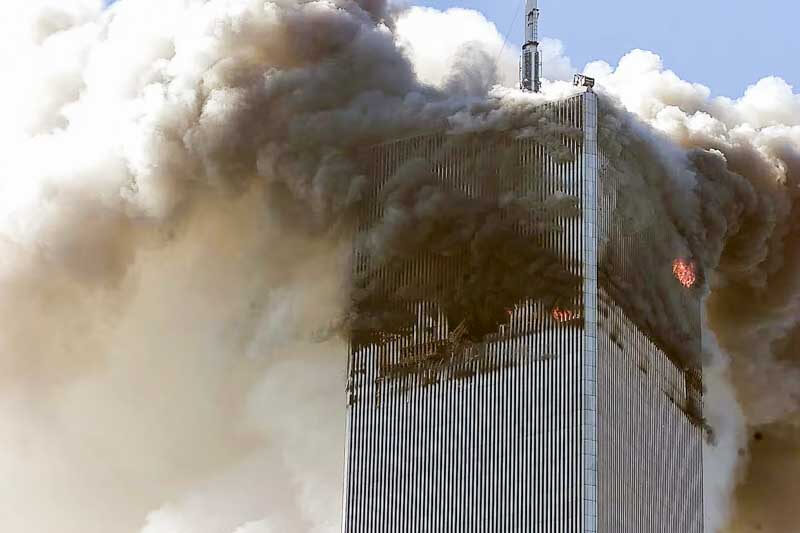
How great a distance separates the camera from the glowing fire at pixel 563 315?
266 ft

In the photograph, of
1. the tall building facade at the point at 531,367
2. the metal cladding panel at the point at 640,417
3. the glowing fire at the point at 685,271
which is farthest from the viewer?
the glowing fire at the point at 685,271

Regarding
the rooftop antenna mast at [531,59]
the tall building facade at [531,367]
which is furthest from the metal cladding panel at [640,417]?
the rooftop antenna mast at [531,59]

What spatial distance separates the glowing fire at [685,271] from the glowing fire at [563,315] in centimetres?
1047

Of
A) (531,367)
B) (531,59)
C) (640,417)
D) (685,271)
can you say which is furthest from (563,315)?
(531,59)

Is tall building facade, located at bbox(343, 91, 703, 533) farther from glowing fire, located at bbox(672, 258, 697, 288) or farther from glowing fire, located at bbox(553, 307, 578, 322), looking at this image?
glowing fire, located at bbox(672, 258, 697, 288)

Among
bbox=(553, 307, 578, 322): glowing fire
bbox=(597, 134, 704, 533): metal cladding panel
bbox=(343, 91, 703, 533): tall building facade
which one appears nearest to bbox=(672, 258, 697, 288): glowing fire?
bbox=(343, 91, 703, 533): tall building facade

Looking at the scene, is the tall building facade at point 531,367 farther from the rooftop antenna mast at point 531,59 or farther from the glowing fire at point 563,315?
the rooftop antenna mast at point 531,59

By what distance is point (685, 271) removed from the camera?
90062 millimetres

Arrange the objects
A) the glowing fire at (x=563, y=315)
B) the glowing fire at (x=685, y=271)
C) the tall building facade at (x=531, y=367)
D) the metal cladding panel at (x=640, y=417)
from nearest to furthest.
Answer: the tall building facade at (x=531, y=367)
the metal cladding panel at (x=640, y=417)
the glowing fire at (x=563, y=315)
the glowing fire at (x=685, y=271)

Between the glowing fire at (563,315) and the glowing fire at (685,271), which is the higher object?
the glowing fire at (685,271)

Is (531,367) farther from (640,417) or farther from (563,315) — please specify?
(640,417)

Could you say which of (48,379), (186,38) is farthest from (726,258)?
(48,379)

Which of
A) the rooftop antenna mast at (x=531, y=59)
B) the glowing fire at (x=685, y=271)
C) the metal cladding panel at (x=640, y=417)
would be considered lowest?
the metal cladding panel at (x=640, y=417)

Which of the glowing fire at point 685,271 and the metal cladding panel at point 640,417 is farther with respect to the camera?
the glowing fire at point 685,271
